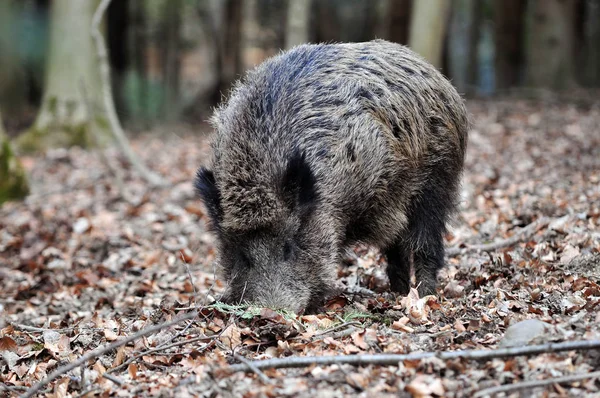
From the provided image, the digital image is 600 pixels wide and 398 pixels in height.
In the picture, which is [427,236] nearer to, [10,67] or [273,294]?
[273,294]

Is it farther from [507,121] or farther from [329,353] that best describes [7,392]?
[507,121]

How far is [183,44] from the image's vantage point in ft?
95.5

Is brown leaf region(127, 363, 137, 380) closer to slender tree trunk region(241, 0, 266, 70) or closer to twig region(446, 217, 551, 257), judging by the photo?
twig region(446, 217, 551, 257)

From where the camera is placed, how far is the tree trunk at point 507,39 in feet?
66.1

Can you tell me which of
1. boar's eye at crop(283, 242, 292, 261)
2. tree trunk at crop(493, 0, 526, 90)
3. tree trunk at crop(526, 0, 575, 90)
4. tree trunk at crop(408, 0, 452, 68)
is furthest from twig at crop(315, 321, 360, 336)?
tree trunk at crop(493, 0, 526, 90)

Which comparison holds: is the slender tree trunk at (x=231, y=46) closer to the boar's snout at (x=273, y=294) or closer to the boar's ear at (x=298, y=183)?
the boar's ear at (x=298, y=183)

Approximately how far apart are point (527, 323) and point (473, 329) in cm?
48

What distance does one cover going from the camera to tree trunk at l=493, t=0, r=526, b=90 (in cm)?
2016

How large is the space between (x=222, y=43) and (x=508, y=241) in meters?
16.7

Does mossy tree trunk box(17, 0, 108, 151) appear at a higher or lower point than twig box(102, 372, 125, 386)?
higher

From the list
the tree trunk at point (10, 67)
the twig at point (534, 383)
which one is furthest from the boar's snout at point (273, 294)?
the tree trunk at point (10, 67)

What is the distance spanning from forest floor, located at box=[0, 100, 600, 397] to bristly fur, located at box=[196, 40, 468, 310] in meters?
0.38

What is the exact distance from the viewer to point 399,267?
613 cm

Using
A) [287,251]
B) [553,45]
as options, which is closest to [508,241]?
[287,251]
